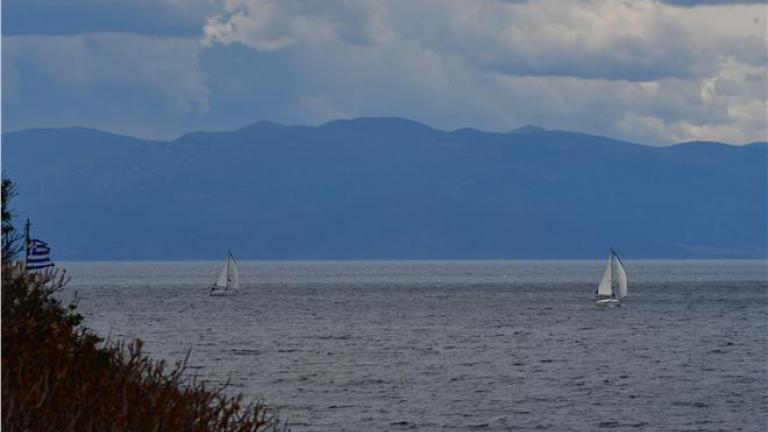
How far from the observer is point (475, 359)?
70.9 m

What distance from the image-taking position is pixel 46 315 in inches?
806

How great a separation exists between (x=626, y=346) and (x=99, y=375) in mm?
66523

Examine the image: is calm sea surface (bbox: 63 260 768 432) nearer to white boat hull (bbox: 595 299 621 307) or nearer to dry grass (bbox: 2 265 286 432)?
white boat hull (bbox: 595 299 621 307)

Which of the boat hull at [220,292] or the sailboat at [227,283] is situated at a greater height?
the sailboat at [227,283]

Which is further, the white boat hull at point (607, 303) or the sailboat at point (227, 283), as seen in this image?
the sailboat at point (227, 283)

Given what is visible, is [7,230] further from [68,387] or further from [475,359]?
[475,359]

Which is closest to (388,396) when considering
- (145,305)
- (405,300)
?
(145,305)

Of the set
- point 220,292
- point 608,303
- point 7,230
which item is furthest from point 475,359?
point 220,292

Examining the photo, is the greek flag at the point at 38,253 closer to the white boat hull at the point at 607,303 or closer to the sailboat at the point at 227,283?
the white boat hull at the point at 607,303

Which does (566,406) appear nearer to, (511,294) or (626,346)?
(626,346)

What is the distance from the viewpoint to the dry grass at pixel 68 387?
14.4m

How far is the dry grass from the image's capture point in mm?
14391

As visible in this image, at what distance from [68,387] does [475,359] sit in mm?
54792

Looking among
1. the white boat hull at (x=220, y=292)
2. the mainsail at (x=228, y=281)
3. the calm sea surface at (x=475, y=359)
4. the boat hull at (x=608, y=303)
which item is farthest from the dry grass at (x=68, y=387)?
the white boat hull at (x=220, y=292)
